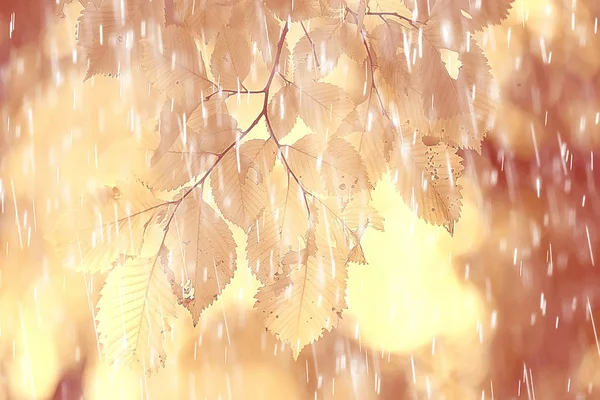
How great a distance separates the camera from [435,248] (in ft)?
4.00

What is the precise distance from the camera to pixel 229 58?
0.62 metres

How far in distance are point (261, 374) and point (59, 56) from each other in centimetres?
87

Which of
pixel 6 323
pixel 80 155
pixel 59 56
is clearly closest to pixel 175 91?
pixel 80 155

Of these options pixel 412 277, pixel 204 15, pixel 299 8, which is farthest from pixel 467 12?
pixel 412 277

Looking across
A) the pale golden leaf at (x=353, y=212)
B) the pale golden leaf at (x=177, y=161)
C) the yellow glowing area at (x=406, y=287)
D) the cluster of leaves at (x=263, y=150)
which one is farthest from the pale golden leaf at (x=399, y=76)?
the yellow glowing area at (x=406, y=287)

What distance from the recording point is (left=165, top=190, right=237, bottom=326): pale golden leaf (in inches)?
23.3

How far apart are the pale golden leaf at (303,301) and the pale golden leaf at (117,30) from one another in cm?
31

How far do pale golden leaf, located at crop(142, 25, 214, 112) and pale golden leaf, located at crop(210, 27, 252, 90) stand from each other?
2 cm

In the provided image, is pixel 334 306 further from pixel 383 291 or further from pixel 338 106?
pixel 383 291

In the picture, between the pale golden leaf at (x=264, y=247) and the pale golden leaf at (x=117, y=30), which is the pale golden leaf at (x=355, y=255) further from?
the pale golden leaf at (x=117, y=30)

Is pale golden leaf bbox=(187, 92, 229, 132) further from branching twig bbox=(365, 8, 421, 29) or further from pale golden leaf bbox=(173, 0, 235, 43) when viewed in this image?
branching twig bbox=(365, 8, 421, 29)

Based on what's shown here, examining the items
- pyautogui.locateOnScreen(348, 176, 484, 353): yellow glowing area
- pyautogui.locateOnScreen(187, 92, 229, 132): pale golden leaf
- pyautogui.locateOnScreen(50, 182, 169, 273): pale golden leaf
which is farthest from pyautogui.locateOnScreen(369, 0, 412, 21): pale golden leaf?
pyautogui.locateOnScreen(348, 176, 484, 353): yellow glowing area

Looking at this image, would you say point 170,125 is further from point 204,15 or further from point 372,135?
point 372,135

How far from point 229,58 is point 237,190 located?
15cm
